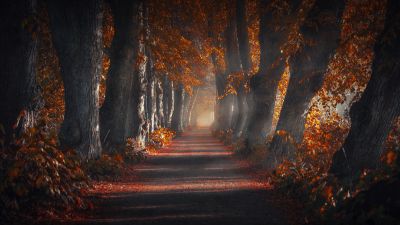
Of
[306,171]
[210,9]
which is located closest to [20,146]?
[306,171]

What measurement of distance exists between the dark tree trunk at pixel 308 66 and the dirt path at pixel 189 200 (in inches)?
77.0

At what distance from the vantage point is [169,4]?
79.6ft

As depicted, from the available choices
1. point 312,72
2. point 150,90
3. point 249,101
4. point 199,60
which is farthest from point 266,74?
point 150,90

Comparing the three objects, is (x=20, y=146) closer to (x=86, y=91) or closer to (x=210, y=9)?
(x=86, y=91)

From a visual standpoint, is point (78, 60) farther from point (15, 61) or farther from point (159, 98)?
point (159, 98)

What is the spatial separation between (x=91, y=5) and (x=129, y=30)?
18.8 feet

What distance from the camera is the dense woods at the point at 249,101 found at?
867cm

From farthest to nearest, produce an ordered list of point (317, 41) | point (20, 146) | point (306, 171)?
point (317, 41), point (306, 171), point (20, 146)

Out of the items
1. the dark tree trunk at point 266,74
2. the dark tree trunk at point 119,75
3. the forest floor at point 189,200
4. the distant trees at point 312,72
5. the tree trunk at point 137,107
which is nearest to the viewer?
the forest floor at point 189,200

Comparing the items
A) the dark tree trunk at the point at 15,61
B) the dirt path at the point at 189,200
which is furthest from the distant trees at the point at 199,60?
the dirt path at the point at 189,200

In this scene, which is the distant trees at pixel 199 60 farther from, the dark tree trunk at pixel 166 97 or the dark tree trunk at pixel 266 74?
the dark tree trunk at pixel 166 97

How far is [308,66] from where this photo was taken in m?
14.8

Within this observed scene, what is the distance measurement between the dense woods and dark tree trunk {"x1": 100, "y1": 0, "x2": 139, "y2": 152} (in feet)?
0.14

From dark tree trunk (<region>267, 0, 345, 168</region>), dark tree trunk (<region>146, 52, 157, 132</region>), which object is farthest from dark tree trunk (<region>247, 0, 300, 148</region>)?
dark tree trunk (<region>146, 52, 157, 132</region>)
